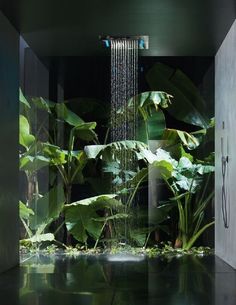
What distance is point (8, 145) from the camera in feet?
19.0

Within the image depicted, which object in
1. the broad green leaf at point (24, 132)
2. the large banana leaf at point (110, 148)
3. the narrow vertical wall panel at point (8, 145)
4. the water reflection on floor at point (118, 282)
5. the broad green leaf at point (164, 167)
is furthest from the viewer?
the broad green leaf at point (164, 167)

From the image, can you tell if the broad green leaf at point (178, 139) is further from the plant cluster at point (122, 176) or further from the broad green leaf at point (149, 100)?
the broad green leaf at point (149, 100)

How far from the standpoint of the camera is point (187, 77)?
729 centimetres

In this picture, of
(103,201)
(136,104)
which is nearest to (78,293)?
(103,201)

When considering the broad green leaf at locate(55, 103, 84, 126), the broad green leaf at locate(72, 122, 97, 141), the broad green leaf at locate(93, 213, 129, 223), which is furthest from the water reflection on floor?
the broad green leaf at locate(55, 103, 84, 126)

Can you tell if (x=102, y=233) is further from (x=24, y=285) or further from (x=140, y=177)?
(x=24, y=285)

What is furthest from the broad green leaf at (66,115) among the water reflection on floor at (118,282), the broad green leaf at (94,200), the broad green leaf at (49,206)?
the water reflection on floor at (118,282)

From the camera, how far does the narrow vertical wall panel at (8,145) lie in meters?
5.54

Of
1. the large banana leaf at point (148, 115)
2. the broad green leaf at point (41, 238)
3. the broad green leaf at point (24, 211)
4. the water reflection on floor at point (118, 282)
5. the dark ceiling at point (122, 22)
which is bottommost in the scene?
the water reflection on floor at point (118, 282)

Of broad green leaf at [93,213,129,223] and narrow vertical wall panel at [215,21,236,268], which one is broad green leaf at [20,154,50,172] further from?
narrow vertical wall panel at [215,21,236,268]

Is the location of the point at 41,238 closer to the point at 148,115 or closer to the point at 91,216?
the point at 91,216

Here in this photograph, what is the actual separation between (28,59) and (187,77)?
6.72 ft

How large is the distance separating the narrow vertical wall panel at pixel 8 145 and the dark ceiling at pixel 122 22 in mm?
261

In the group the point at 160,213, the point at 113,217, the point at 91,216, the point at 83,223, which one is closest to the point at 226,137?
the point at 160,213
